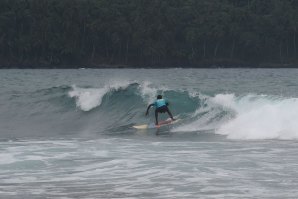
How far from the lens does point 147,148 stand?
73.8 feet

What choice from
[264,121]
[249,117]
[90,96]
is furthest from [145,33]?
[264,121]

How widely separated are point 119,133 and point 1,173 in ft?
37.6

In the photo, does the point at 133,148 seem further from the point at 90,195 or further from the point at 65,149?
the point at 90,195

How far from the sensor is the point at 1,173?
18.0 m

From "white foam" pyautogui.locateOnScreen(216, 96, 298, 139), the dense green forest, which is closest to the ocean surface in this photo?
"white foam" pyautogui.locateOnScreen(216, 96, 298, 139)

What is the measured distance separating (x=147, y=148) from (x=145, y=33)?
409 ft

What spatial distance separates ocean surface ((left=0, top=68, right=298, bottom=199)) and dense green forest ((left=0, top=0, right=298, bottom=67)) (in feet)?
332

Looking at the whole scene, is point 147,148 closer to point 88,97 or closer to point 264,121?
point 264,121

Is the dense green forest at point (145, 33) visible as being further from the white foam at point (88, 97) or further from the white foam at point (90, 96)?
the white foam at point (90, 96)

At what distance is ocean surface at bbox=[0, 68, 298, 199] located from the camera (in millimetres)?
15961

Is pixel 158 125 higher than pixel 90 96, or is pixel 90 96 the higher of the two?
pixel 90 96

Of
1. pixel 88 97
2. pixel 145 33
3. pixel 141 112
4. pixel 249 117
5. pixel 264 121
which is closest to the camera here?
pixel 264 121

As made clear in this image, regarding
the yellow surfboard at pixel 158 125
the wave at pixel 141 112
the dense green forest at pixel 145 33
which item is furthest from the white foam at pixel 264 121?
the dense green forest at pixel 145 33

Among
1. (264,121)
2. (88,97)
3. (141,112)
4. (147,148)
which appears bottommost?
(147,148)
